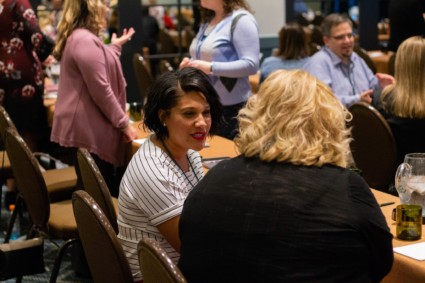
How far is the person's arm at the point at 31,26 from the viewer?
482 centimetres

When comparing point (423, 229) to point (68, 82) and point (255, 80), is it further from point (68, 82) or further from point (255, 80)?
point (255, 80)

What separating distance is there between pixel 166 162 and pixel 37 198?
1.11 metres

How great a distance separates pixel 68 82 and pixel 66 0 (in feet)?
1.38

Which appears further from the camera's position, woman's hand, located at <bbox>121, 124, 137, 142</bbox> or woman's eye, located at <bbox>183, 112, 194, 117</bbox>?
woman's hand, located at <bbox>121, 124, 137, 142</bbox>

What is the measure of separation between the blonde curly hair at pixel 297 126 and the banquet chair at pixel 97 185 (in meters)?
0.92

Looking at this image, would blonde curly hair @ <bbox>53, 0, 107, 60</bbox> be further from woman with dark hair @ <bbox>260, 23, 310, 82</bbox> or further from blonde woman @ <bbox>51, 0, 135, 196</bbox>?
woman with dark hair @ <bbox>260, 23, 310, 82</bbox>

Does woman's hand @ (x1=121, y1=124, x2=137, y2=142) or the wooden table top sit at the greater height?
the wooden table top

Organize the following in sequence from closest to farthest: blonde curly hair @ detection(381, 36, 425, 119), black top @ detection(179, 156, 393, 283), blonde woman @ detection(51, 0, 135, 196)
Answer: black top @ detection(179, 156, 393, 283) → blonde curly hair @ detection(381, 36, 425, 119) → blonde woman @ detection(51, 0, 135, 196)

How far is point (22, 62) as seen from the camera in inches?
195

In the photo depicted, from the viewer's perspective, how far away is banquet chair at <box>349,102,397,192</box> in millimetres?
3893

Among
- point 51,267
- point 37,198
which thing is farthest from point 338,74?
point 37,198

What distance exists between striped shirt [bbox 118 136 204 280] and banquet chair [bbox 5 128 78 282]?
33.5 inches

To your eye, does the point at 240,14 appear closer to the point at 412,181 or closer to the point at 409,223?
the point at 412,181

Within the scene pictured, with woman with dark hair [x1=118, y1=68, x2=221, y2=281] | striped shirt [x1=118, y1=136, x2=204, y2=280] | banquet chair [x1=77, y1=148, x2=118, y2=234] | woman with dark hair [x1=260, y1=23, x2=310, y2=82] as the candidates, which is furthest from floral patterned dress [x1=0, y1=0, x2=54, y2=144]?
striped shirt [x1=118, y1=136, x2=204, y2=280]
